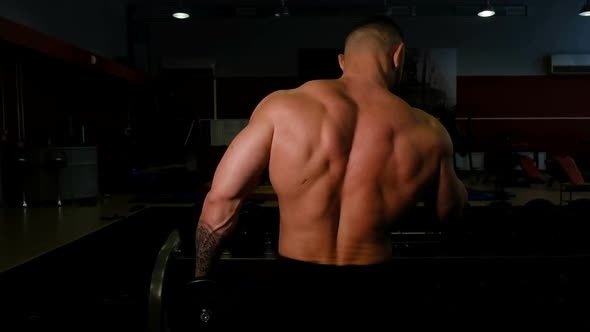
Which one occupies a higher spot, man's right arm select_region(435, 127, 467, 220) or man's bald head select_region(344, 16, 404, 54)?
man's bald head select_region(344, 16, 404, 54)

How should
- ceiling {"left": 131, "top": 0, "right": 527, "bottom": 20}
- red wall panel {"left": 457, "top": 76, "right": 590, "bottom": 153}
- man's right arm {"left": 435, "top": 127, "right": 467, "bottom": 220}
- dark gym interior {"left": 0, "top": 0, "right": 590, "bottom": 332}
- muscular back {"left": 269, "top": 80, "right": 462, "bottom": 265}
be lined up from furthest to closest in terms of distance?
red wall panel {"left": 457, "top": 76, "right": 590, "bottom": 153} → ceiling {"left": 131, "top": 0, "right": 527, "bottom": 20} → dark gym interior {"left": 0, "top": 0, "right": 590, "bottom": 332} → man's right arm {"left": 435, "top": 127, "right": 467, "bottom": 220} → muscular back {"left": 269, "top": 80, "right": 462, "bottom": 265}

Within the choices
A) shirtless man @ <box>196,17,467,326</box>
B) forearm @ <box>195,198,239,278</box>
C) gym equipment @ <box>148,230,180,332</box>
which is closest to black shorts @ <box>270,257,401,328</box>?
shirtless man @ <box>196,17,467,326</box>

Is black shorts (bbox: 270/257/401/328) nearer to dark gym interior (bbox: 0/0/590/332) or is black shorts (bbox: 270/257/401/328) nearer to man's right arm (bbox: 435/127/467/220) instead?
dark gym interior (bbox: 0/0/590/332)

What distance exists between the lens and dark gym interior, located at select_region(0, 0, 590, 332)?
2.19 meters

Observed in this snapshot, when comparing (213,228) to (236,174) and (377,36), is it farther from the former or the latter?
(377,36)

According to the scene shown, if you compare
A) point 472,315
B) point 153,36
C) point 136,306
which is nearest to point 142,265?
point 136,306

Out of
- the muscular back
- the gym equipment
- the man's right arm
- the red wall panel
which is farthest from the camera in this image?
the red wall panel

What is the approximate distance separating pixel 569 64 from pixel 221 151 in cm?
464

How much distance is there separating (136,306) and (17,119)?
6.56 ft

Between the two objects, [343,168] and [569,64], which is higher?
[569,64]

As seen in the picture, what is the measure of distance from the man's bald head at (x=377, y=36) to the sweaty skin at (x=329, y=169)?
15 cm

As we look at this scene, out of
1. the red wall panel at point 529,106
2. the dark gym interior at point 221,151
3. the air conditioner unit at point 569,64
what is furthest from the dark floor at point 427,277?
the air conditioner unit at point 569,64

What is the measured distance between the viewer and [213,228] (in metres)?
1.23

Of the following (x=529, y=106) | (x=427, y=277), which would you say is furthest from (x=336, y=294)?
(x=529, y=106)
